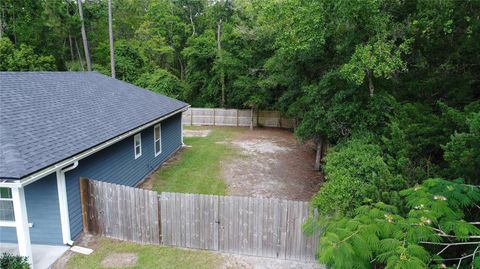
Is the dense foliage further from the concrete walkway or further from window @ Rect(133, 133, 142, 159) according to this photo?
window @ Rect(133, 133, 142, 159)

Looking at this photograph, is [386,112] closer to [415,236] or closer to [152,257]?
[415,236]

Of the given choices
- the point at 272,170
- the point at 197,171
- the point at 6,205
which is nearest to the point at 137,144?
the point at 197,171

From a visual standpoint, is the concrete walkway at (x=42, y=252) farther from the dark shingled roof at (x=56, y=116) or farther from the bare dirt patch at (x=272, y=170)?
the bare dirt patch at (x=272, y=170)

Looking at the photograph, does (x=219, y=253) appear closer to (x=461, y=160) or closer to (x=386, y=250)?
(x=386, y=250)

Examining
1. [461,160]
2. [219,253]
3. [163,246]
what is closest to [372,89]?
[461,160]

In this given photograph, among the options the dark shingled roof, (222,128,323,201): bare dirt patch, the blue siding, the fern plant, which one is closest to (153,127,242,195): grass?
(222,128,323,201): bare dirt patch

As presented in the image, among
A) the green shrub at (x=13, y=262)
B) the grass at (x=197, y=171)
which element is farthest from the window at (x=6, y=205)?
the grass at (x=197, y=171)

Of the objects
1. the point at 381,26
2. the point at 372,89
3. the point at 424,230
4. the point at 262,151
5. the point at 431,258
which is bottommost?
the point at 262,151
